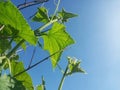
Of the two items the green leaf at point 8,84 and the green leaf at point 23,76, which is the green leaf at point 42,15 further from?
the green leaf at point 8,84

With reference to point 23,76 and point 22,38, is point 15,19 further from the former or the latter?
point 23,76

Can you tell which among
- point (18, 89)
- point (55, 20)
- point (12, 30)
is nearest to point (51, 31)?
point (55, 20)

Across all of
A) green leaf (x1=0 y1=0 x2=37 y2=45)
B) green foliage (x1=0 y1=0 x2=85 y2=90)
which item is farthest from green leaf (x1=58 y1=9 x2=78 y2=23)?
green leaf (x1=0 y1=0 x2=37 y2=45)

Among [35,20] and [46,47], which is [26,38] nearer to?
[46,47]

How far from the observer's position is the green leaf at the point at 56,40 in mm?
954

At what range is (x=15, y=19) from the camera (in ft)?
2.36

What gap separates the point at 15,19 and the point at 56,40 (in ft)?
1.00

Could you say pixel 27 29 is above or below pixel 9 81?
above

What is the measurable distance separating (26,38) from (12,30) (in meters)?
0.07

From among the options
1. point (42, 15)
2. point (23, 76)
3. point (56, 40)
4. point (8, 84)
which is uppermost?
point (42, 15)

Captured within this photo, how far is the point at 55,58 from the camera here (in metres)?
1.00

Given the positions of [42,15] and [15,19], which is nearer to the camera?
[15,19]

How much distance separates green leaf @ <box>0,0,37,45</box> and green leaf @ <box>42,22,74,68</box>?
0.60 ft

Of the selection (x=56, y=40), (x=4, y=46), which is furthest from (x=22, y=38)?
(x=56, y=40)
